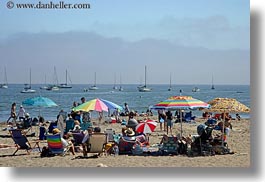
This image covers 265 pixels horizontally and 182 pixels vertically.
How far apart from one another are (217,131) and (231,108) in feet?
16.0

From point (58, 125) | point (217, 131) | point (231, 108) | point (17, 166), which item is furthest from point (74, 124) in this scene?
point (217, 131)

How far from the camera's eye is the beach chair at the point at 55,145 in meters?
9.57

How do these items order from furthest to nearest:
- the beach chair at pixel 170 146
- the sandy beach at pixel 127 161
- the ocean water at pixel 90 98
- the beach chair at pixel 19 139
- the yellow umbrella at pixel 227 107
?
1. the ocean water at pixel 90 98
2. the yellow umbrella at pixel 227 107
3. the beach chair at pixel 170 146
4. the beach chair at pixel 19 139
5. the sandy beach at pixel 127 161

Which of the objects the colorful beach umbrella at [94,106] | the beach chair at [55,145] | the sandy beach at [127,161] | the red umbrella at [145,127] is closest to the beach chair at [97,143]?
the sandy beach at [127,161]

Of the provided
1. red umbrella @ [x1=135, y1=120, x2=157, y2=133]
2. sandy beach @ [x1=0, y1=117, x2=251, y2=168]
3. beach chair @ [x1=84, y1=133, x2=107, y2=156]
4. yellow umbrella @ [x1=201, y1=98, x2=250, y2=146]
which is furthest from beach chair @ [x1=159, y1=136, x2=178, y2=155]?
beach chair @ [x1=84, y1=133, x2=107, y2=156]

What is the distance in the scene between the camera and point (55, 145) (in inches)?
380

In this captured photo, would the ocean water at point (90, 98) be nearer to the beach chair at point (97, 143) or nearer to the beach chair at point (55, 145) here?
the beach chair at point (97, 143)

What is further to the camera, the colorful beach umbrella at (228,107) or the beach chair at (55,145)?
the colorful beach umbrella at (228,107)

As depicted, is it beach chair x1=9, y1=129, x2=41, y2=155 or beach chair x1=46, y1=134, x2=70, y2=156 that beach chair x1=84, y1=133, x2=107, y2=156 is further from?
beach chair x1=9, y1=129, x2=41, y2=155

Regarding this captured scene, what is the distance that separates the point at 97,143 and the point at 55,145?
→ 87 cm

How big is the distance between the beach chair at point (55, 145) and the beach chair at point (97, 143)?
0.56 metres

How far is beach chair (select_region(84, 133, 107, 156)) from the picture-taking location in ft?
31.5

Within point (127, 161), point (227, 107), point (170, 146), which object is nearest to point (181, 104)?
point (170, 146)

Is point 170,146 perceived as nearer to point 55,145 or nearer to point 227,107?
point 227,107
